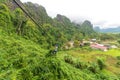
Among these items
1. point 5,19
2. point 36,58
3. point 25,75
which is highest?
point 5,19

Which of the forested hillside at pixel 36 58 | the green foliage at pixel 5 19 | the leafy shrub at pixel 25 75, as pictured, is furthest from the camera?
the green foliage at pixel 5 19

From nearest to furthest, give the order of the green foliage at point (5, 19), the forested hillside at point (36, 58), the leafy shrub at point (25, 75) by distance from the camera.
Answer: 1. the leafy shrub at point (25, 75)
2. the forested hillside at point (36, 58)
3. the green foliage at point (5, 19)

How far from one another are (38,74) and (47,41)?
2428cm

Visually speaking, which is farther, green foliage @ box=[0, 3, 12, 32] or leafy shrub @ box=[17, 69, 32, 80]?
green foliage @ box=[0, 3, 12, 32]

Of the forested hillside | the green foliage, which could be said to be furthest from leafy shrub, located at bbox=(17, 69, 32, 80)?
the green foliage

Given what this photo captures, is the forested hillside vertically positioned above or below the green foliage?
below

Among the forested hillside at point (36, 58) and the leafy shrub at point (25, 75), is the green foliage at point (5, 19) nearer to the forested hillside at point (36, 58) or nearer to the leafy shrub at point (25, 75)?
the forested hillside at point (36, 58)

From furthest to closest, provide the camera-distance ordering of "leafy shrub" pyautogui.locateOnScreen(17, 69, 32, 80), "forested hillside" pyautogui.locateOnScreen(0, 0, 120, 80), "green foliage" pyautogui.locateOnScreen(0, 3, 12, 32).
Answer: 1. "green foliage" pyautogui.locateOnScreen(0, 3, 12, 32)
2. "forested hillside" pyautogui.locateOnScreen(0, 0, 120, 80)
3. "leafy shrub" pyautogui.locateOnScreen(17, 69, 32, 80)

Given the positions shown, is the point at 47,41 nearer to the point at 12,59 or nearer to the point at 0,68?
the point at 12,59

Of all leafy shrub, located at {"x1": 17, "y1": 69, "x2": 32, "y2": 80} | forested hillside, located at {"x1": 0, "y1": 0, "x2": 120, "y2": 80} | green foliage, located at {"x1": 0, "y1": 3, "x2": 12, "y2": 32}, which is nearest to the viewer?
leafy shrub, located at {"x1": 17, "y1": 69, "x2": 32, "y2": 80}

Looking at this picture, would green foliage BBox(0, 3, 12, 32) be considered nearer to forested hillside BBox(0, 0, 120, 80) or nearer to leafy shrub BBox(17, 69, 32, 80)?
forested hillside BBox(0, 0, 120, 80)

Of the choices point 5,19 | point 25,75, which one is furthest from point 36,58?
point 5,19

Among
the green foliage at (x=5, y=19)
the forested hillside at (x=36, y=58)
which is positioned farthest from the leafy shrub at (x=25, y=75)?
the green foliage at (x=5, y=19)

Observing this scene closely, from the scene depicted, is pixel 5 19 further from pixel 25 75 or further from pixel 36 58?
pixel 25 75
